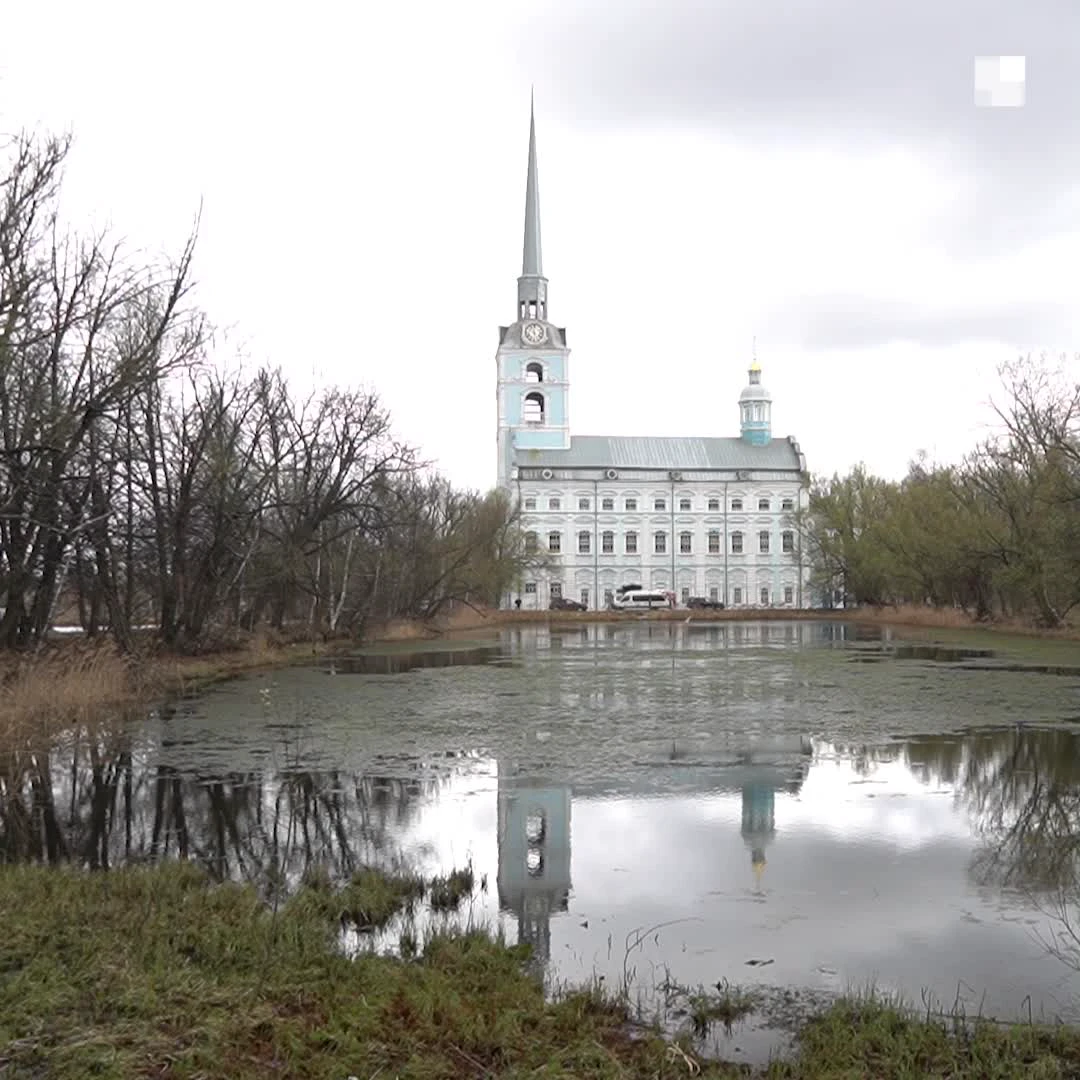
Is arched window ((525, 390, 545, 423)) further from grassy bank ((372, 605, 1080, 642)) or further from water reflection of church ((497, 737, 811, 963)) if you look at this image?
water reflection of church ((497, 737, 811, 963))

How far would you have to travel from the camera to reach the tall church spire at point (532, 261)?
9756 centimetres

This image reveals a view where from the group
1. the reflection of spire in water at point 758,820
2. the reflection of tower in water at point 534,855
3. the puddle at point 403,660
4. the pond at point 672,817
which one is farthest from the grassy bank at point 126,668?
the reflection of spire in water at point 758,820

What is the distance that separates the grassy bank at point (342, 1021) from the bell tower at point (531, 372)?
9548 cm

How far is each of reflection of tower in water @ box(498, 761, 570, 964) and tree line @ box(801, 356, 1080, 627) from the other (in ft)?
97.3

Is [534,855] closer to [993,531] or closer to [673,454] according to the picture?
[993,531]

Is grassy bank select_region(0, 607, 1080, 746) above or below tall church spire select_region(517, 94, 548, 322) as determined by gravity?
below

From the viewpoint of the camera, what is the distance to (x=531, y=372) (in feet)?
336

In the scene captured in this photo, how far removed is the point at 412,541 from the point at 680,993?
43.6 metres

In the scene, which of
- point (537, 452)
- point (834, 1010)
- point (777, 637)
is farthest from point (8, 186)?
point (537, 452)

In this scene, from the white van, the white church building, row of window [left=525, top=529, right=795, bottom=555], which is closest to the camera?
the white van

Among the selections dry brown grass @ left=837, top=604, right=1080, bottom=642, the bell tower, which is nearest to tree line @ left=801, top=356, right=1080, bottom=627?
dry brown grass @ left=837, top=604, right=1080, bottom=642

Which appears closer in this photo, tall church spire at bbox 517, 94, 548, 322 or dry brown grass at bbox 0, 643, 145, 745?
dry brown grass at bbox 0, 643, 145, 745

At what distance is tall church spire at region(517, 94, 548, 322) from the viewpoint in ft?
320

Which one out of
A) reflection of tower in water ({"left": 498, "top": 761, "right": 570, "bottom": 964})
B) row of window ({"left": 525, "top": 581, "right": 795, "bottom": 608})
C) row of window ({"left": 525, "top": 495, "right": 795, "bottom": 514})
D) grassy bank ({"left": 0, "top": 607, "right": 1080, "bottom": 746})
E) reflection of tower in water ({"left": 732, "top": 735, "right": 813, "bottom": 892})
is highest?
row of window ({"left": 525, "top": 495, "right": 795, "bottom": 514})
